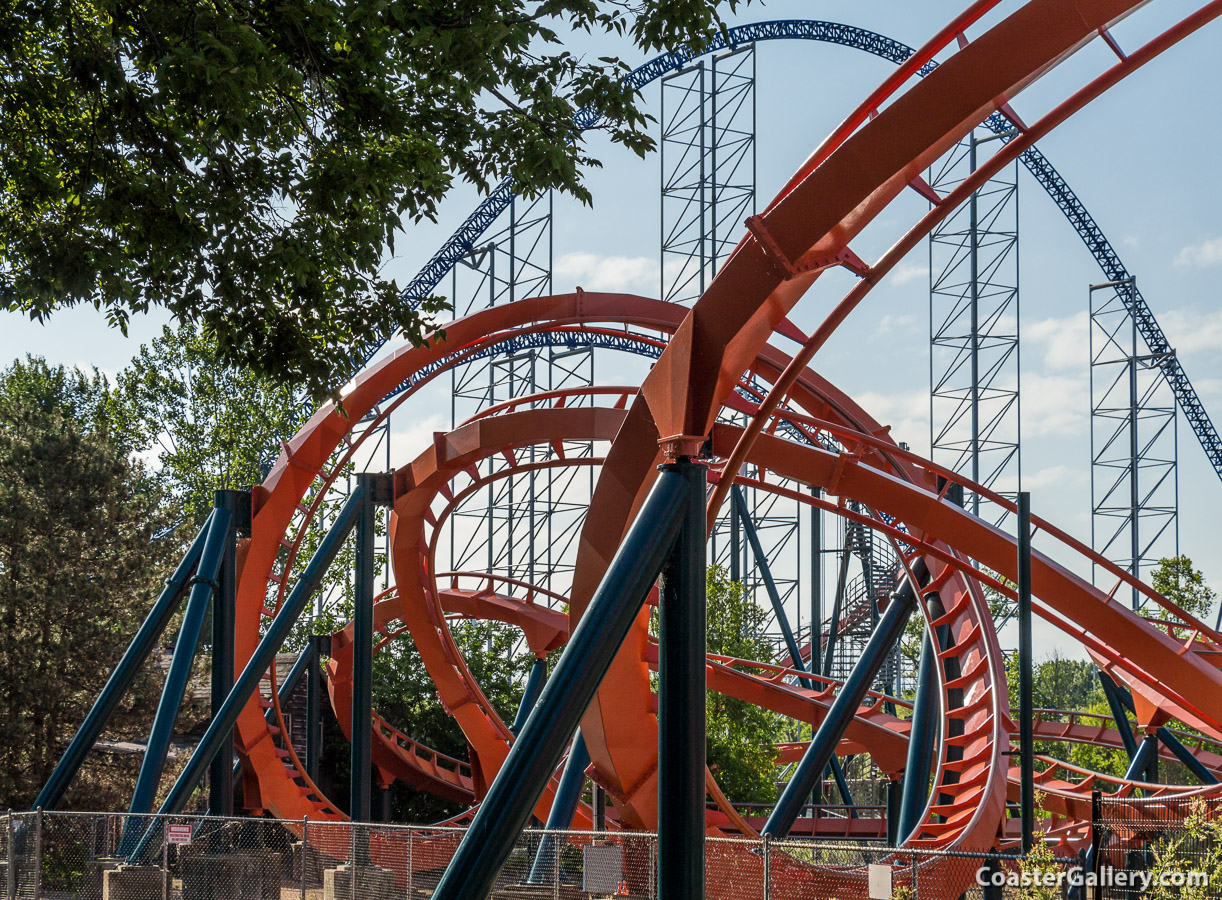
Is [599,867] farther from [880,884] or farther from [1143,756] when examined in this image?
[1143,756]

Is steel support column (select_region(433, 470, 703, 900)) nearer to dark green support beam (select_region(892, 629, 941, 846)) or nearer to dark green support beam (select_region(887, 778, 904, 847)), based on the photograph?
dark green support beam (select_region(892, 629, 941, 846))

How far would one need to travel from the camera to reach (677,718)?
17.1ft

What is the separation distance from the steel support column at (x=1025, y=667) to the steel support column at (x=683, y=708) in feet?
12.0

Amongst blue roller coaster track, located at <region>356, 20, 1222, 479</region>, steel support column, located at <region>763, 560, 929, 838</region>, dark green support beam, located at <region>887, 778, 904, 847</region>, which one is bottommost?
dark green support beam, located at <region>887, 778, 904, 847</region>

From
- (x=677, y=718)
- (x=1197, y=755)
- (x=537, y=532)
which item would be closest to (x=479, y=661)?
(x=537, y=532)

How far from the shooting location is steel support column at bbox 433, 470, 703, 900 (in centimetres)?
495

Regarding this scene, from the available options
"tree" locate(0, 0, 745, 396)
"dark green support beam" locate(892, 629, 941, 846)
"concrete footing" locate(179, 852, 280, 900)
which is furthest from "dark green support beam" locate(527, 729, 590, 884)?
"tree" locate(0, 0, 745, 396)

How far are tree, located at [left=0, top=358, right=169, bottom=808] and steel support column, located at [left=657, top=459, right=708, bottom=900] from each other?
1558 cm

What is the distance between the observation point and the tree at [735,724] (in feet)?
69.7

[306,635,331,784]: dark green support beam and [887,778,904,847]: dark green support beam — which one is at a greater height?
[306,635,331,784]: dark green support beam

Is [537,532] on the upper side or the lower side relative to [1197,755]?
upper

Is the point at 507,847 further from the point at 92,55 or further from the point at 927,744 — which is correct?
the point at 927,744

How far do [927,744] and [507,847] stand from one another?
911 centimetres

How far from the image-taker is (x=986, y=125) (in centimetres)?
2619
